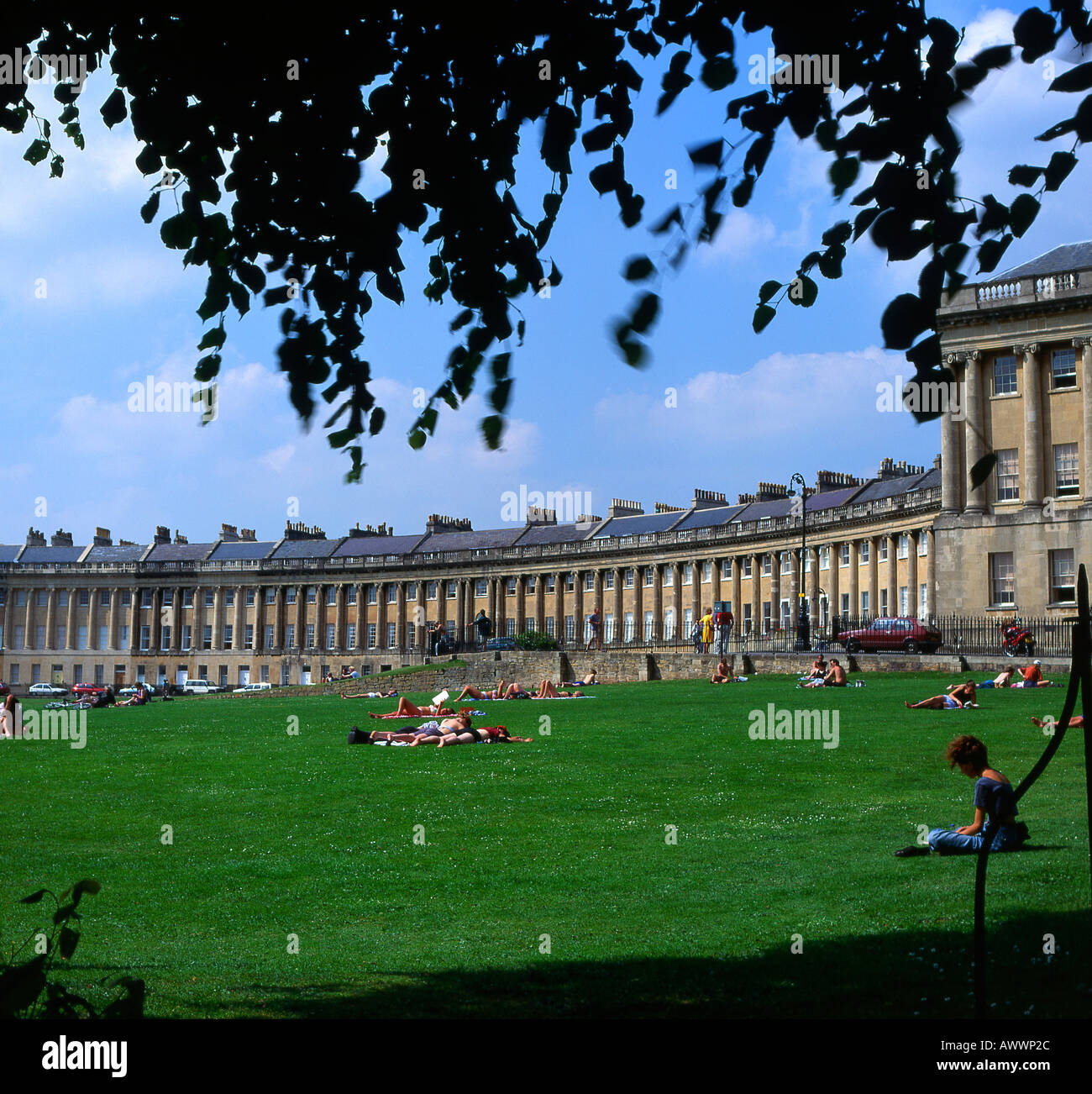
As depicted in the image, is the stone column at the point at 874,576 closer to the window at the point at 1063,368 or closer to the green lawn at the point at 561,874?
the window at the point at 1063,368

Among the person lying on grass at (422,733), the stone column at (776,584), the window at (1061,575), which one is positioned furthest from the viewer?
the stone column at (776,584)

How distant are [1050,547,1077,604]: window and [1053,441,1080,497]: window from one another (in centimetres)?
232

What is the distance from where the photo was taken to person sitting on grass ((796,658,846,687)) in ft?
108

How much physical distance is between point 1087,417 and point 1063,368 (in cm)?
225

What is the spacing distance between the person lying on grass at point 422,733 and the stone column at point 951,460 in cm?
2924

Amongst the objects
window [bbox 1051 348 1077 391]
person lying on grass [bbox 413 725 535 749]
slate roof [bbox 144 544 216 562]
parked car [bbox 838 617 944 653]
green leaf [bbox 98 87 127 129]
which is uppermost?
window [bbox 1051 348 1077 391]

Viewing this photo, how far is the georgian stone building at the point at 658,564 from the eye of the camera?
44.9 m

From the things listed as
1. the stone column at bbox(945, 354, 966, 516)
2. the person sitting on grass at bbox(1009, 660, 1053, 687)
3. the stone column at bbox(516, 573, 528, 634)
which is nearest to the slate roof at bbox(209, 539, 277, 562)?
the stone column at bbox(516, 573, 528, 634)

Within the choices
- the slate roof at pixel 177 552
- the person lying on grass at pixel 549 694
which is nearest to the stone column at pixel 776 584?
the person lying on grass at pixel 549 694

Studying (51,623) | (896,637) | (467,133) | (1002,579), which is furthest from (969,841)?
(51,623)

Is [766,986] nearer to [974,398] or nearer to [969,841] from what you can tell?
[969,841]

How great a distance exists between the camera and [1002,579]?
4547cm

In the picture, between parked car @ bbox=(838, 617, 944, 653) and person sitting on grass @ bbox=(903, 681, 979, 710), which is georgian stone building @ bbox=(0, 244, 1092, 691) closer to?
parked car @ bbox=(838, 617, 944, 653)
